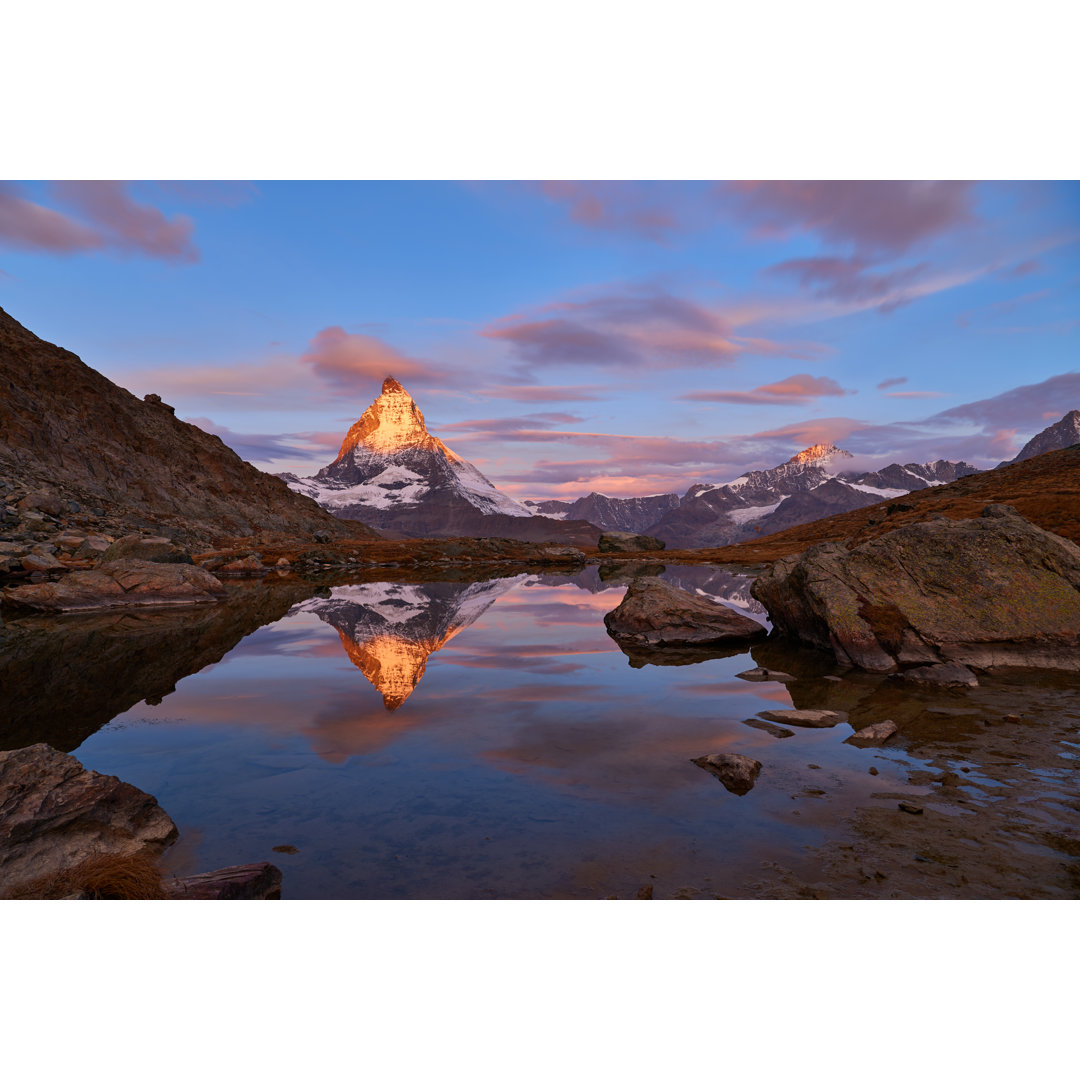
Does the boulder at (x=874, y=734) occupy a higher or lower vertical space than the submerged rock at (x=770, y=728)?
higher

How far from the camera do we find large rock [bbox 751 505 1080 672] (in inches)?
656

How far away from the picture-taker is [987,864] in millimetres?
6926

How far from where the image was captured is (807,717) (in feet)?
41.6

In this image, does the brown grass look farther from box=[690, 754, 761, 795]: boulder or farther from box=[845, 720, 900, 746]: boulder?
box=[845, 720, 900, 746]: boulder

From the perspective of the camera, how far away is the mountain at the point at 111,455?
7731 centimetres

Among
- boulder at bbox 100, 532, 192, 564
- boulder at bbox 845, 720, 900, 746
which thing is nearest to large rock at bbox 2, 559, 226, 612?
boulder at bbox 100, 532, 192, 564

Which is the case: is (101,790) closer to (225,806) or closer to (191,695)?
(225,806)

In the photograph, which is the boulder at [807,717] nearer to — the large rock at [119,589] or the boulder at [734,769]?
the boulder at [734,769]

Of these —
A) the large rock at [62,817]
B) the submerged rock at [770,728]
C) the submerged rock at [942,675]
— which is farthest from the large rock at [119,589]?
the submerged rock at [942,675]

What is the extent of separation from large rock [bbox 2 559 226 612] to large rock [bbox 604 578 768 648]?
78.1 ft

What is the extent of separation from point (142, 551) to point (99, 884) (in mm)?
38276

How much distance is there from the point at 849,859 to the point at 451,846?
4.42 metres

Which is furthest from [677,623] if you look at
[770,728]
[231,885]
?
[231,885]

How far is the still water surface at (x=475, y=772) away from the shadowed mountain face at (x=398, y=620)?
0.20m
